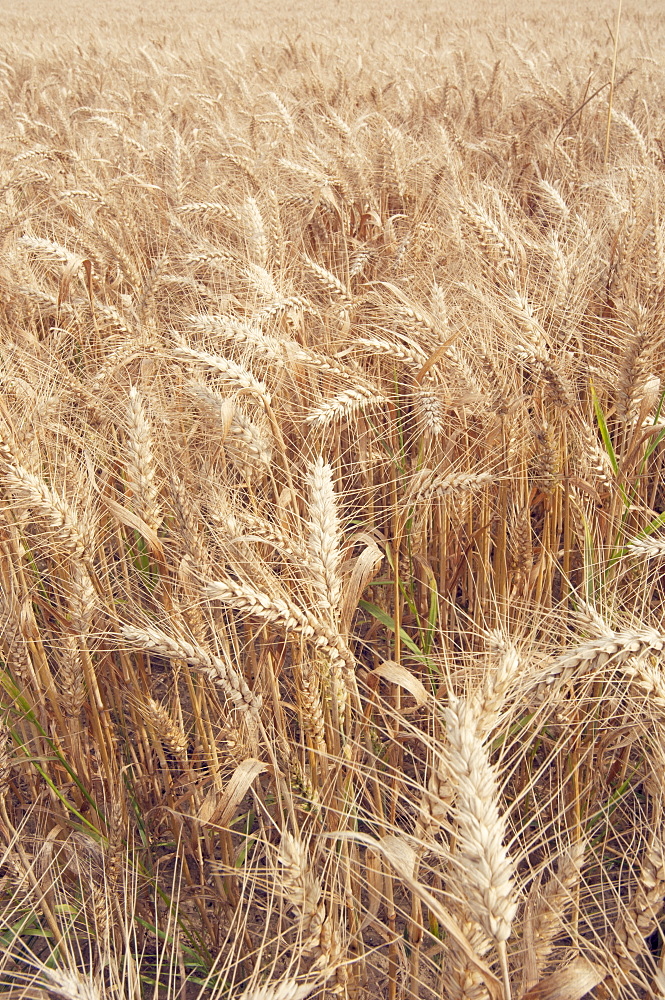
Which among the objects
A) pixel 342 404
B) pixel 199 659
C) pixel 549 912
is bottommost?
pixel 549 912

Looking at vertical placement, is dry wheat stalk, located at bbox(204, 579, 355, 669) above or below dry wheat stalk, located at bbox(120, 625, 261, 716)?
above

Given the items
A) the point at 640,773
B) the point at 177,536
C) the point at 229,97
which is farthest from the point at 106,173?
the point at 640,773

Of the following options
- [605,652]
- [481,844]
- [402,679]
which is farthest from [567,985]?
[402,679]

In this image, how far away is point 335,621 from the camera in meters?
1.07

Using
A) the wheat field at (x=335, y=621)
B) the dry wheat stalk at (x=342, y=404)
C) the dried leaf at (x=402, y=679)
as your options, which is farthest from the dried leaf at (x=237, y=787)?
the dry wheat stalk at (x=342, y=404)

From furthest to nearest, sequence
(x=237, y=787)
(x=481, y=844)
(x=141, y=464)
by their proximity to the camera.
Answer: (x=141, y=464) → (x=237, y=787) → (x=481, y=844)

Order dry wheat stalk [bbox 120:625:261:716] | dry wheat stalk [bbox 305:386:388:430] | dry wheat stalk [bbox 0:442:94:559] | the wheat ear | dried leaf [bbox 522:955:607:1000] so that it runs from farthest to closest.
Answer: dry wheat stalk [bbox 305:386:388:430], dry wheat stalk [bbox 0:442:94:559], dry wheat stalk [bbox 120:625:261:716], dried leaf [bbox 522:955:607:1000], the wheat ear

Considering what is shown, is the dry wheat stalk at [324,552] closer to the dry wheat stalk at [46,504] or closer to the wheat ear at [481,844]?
the wheat ear at [481,844]

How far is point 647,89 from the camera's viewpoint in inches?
194

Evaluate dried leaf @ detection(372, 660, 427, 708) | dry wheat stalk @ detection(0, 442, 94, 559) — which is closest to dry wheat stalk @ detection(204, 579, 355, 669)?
dried leaf @ detection(372, 660, 427, 708)

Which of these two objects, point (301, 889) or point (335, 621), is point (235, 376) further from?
point (301, 889)

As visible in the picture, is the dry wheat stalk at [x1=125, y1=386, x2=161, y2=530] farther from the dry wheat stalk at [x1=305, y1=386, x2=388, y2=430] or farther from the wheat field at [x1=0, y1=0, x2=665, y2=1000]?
the dry wheat stalk at [x1=305, y1=386, x2=388, y2=430]

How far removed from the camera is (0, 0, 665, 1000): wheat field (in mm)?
942

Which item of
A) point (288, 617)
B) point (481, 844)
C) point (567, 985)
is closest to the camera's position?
point (481, 844)
